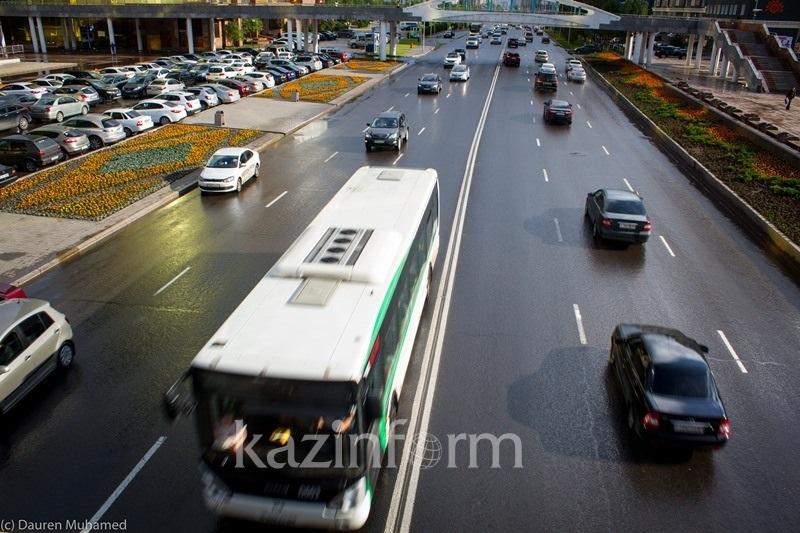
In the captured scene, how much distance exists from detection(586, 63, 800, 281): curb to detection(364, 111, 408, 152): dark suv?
13.4m

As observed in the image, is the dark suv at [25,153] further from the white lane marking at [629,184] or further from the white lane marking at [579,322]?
the white lane marking at [629,184]

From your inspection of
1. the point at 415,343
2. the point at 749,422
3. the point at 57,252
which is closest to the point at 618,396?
the point at 749,422

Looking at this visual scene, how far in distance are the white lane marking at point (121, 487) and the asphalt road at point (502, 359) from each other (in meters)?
0.09

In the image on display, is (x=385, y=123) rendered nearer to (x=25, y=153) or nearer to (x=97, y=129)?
(x=97, y=129)

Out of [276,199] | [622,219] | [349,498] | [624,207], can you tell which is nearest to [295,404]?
[349,498]

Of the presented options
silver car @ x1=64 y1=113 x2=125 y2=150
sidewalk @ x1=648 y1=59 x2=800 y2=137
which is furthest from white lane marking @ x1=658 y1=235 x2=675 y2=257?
silver car @ x1=64 y1=113 x2=125 y2=150

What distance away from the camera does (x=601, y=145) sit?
32969mm

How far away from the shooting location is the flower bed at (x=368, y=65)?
213ft

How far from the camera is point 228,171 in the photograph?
23656mm

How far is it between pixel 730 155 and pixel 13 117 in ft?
123

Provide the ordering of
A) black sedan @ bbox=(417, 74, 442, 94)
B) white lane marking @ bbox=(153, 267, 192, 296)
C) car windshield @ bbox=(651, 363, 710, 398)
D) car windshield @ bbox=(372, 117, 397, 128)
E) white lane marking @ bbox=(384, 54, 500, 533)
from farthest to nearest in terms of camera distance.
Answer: black sedan @ bbox=(417, 74, 442, 94) < car windshield @ bbox=(372, 117, 397, 128) < white lane marking @ bbox=(153, 267, 192, 296) < car windshield @ bbox=(651, 363, 710, 398) < white lane marking @ bbox=(384, 54, 500, 533)

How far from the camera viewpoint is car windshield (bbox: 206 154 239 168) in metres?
24.1

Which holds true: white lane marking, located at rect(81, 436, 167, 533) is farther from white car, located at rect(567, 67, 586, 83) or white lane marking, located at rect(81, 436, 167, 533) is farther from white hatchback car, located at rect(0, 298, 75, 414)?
white car, located at rect(567, 67, 586, 83)

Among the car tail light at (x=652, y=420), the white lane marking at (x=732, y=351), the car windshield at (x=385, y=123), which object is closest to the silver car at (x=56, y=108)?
the car windshield at (x=385, y=123)
